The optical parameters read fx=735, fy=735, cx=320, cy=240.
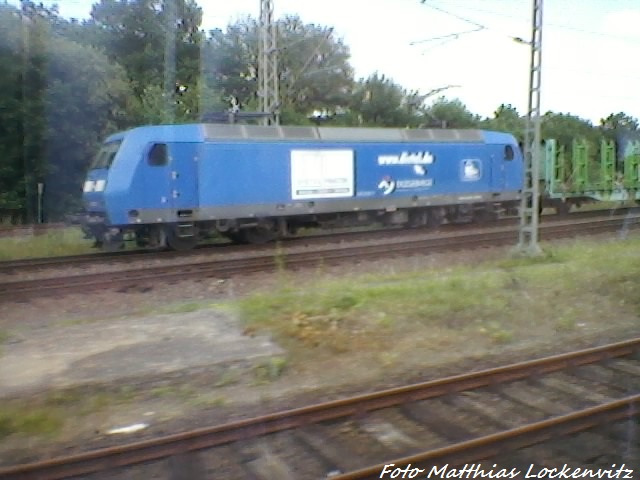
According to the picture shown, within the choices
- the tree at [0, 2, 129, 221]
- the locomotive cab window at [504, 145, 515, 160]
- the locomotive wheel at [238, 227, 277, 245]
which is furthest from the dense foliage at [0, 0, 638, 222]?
the locomotive wheel at [238, 227, 277, 245]

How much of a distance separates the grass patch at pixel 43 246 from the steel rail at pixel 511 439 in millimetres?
13903

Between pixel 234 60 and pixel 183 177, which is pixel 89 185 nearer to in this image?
pixel 183 177

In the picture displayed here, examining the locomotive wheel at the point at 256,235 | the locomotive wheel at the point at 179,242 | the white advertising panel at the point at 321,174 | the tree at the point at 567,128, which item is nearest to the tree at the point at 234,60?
the white advertising panel at the point at 321,174

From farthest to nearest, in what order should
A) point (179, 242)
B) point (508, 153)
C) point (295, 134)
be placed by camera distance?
point (508, 153) < point (295, 134) < point (179, 242)

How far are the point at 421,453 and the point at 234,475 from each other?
1.26m

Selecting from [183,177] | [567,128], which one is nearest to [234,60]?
[183,177]

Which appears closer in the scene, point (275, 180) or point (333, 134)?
point (275, 180)

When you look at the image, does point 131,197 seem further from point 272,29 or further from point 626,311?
point 626,311

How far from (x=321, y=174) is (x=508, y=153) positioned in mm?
7465

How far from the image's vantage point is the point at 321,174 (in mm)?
18625

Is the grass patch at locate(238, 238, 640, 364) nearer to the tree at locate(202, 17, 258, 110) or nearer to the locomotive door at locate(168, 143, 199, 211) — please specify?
the locomotive door at locate(168, 143, 199, 211)

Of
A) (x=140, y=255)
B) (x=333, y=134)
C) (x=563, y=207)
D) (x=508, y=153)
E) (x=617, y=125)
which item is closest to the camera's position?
(x=140, y=255)

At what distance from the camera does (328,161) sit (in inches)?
738

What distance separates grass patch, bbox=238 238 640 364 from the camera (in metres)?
8.64
